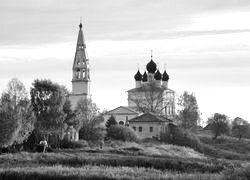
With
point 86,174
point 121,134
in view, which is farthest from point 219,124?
point 86,174

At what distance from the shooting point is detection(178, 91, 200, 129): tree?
288 feet

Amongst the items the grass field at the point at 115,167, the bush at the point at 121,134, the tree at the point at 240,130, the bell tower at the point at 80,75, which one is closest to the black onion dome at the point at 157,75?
the tree at the point at 240,130

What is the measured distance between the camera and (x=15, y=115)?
4869cm

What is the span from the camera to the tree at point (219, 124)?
92950 millimetres

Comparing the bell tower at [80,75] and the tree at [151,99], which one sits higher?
the bell tower at [80,75]

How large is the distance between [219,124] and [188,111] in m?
7.55

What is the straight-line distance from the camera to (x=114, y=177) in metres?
31.2

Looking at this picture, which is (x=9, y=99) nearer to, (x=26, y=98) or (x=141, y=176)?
(x=26, y=98)

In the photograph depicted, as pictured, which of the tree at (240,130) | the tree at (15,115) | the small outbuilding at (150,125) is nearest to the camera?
the tree at (15,115)

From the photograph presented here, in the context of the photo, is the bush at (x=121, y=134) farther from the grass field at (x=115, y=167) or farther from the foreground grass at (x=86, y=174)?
the foreground grass at (x=86, y=174)

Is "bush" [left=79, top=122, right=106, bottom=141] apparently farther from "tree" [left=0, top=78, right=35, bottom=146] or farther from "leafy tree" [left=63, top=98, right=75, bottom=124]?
"tree" [left=0, top=78, right=35, bottom=146]

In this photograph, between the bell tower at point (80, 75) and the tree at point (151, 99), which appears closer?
the tree at point (151, 99)

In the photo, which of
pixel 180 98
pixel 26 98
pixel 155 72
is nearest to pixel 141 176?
pixel 26 98

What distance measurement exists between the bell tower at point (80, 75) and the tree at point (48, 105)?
3905 cm
